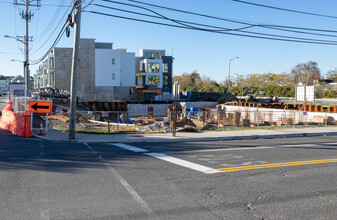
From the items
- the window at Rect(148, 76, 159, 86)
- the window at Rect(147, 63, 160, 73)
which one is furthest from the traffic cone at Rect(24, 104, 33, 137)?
the window at Rect(148, 76, 159, 86)

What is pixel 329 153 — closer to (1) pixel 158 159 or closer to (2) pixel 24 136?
(1) pixel 158 159

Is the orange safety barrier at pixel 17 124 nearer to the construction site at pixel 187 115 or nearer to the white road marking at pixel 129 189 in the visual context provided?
the construction site at pixel 187 115

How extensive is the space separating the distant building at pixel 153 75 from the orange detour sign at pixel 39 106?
201 feet

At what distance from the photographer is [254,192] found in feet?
23.0

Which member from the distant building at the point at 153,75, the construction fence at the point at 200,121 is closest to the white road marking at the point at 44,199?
the construction fence at the point at 200,121

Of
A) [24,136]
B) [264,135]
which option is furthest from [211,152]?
[24,136]

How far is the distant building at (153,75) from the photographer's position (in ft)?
271

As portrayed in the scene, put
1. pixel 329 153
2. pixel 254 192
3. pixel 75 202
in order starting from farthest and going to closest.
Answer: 1. pixel 329 153
2. pixel 254 192
3. pixel 75 202

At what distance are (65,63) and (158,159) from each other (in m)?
65.4

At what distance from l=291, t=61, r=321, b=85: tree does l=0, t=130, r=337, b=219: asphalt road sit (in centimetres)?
8270

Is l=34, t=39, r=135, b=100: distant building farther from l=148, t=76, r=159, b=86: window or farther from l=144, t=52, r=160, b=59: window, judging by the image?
l=144, t=52, r=160, b=59: window

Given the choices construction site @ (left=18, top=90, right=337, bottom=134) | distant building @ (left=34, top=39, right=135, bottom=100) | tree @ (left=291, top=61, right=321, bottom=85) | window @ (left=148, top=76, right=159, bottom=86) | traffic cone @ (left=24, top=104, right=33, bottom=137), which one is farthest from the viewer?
tree @ (left=291, top=61, right=321, bottom=85)

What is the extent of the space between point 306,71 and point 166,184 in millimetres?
94205

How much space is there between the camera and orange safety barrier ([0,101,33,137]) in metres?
16.7
